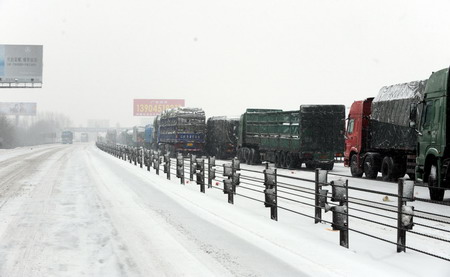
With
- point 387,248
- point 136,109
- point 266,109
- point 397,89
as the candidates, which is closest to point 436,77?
point 397,89

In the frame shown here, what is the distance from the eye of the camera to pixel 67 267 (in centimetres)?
690

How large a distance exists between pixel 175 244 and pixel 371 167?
15.8 metres

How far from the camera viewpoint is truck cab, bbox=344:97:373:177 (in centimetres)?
2391

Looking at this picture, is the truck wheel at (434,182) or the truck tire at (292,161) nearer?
the truck wheel at (434,182)

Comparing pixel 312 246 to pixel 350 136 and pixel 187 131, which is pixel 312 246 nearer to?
pixel 350 136

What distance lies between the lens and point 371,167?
2270 centimetres

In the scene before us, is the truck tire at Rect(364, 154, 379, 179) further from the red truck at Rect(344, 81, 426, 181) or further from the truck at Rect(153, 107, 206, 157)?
the truck at Rect(153, 107, 206, 157)

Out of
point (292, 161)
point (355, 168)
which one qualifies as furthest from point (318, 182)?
point (292, 161)


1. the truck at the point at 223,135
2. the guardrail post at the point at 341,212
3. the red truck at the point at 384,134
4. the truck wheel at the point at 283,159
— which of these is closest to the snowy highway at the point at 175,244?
the guardrail post at the point at 341,212

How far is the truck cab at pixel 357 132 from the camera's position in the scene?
23.9 meters

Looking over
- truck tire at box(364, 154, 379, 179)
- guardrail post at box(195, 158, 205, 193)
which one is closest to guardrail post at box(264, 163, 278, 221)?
guardrail post at box(195, 158, 205, 193)

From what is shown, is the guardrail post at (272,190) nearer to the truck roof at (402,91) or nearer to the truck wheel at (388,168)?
the truck roof at (402,91)

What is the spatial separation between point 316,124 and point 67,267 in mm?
23692

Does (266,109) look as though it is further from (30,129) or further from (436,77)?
(30,129)
